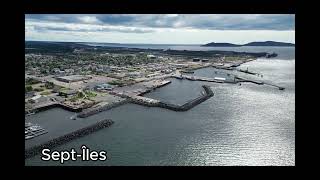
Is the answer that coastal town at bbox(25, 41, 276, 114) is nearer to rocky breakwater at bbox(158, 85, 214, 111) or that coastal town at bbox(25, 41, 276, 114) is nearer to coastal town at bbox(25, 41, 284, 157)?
coastal town at bbox(25, 41, 284, 157)

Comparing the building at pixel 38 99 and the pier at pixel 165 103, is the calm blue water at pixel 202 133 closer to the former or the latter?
the pier at pixel 165 103

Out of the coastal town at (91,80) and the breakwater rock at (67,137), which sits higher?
the coastal town at (91,80)

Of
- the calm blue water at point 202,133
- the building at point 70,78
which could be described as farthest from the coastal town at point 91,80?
the calm blue water at point 202,133

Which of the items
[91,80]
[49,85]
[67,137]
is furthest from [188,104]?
[49,85]

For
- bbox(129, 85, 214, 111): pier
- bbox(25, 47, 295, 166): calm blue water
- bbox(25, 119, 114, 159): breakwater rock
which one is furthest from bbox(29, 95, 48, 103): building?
bbox(129, 85, 214, 111): pier

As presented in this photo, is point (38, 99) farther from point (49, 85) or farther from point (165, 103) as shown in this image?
point (165, 103)

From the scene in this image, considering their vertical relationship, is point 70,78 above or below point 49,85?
above
